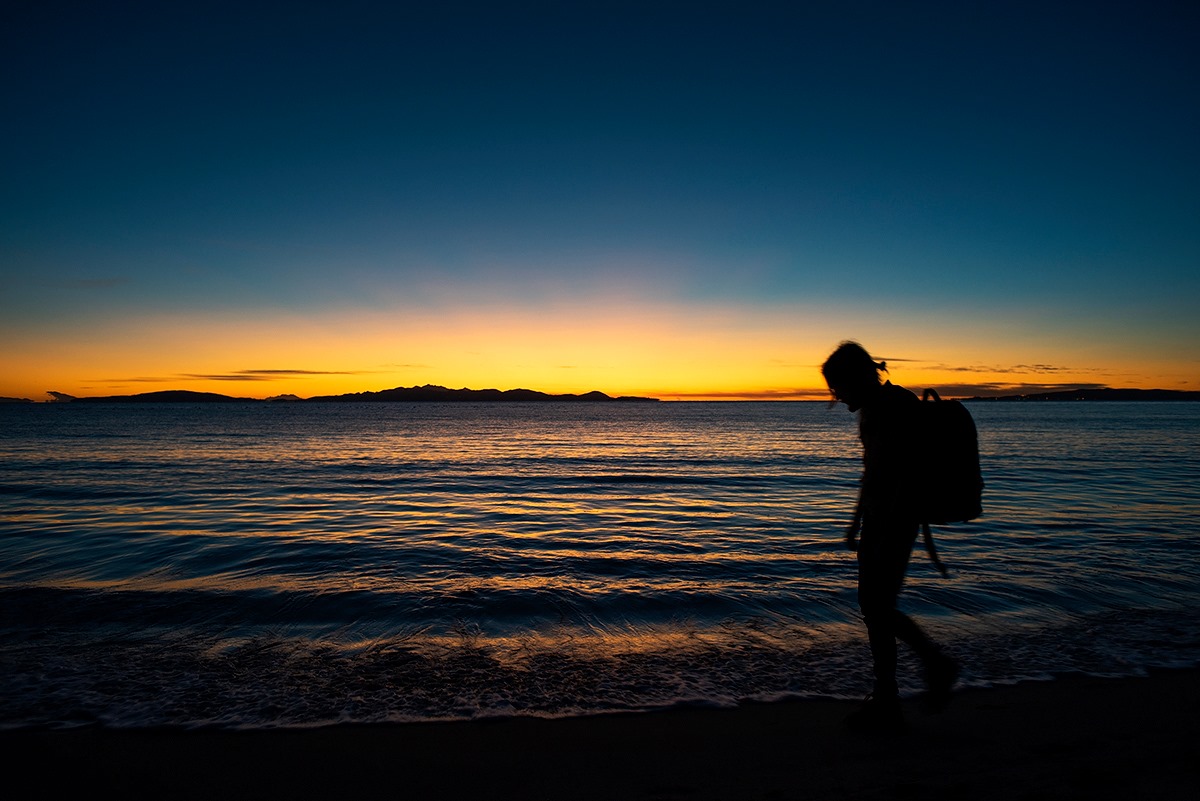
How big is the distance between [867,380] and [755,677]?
3.01 metres

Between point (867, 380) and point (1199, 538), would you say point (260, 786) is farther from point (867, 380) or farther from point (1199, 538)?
point (1199, 538)

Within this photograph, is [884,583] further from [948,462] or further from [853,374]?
[853,374]

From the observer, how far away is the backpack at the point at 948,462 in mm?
3678

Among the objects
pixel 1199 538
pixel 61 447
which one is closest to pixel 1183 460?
pixel 1199 538

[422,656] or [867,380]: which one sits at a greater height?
[867,380]

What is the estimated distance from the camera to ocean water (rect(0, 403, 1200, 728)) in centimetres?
529

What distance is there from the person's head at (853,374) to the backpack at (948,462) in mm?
401

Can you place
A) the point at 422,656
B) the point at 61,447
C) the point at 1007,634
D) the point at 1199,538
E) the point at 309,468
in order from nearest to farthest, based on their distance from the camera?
the point at 422,656 → the point at 1007,634 → the point at 1199,538 → the point at 309,468 → the point at 61,447

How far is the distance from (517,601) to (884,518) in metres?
5.38

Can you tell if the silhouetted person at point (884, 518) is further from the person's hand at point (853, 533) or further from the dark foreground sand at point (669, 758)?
the dark foreground sand at point (669, 758)

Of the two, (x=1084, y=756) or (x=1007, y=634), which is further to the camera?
(x=1007, y=634)

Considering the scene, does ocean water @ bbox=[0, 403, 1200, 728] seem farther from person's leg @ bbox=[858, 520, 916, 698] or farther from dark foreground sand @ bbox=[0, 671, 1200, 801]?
person's leg @ bbox=[858, 520, 916, 698]

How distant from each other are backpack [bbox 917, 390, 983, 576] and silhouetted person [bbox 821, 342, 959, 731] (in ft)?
0.30

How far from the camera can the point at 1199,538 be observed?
1220 centimetres
